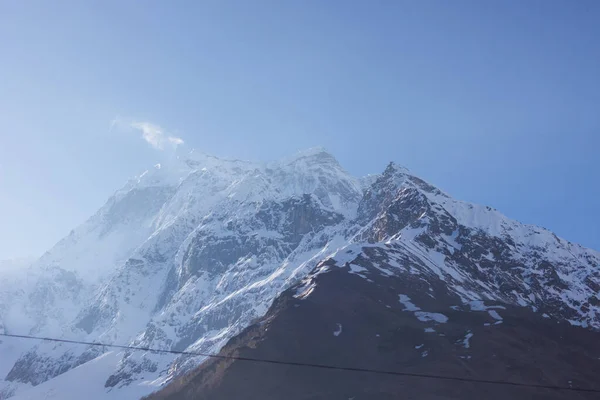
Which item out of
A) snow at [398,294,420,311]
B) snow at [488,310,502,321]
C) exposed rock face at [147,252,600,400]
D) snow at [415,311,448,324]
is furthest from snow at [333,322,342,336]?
snow at [488,310,502,321]

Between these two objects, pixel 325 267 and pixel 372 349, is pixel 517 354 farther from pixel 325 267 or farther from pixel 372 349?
pixel 325 267

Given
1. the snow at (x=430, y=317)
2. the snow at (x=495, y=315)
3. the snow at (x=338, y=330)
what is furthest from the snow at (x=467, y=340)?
the snow at (x=338, y=330)

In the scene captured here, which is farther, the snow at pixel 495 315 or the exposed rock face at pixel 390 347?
the snow at pixel 495 315

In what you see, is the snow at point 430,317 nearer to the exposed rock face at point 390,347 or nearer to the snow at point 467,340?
Result: the exposed rock face at point 390,347

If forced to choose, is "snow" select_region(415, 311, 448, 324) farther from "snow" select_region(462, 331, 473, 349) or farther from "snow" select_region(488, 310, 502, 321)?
"snow" select_region(488, 310, 502, 321)

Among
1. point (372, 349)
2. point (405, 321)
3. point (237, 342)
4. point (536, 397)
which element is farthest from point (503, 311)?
point (237, 342)

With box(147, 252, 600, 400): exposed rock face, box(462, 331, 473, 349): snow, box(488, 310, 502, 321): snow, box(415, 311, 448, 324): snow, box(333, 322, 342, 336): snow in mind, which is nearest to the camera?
box(147, 252, 600, 400): exposed rock face

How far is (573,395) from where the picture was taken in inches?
4210

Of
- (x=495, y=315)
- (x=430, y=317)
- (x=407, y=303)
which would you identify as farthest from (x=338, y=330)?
(x=495, y=315)

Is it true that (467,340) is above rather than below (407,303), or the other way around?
below

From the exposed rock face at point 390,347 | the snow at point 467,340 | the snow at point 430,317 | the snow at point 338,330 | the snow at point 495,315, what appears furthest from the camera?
the snow at point 495,315

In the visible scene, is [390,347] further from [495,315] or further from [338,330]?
[495,315]

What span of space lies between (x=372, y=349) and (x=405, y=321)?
14.9 meters

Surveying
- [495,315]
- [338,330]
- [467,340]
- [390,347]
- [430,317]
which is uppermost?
[495,315]
